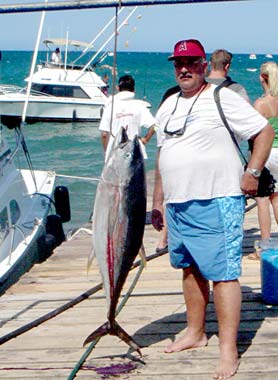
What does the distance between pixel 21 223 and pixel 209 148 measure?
6.89 meters

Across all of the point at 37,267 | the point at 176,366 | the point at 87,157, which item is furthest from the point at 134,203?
the point at 87,157

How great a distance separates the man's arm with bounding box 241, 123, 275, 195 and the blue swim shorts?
9cm

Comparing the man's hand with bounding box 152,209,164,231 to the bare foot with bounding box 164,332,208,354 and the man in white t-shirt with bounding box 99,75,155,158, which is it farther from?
the man in white t-shirt with bounding box 99,75,155,158

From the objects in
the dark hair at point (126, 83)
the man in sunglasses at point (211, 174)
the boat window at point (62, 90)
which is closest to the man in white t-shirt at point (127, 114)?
the dark hair at point (126, 83)

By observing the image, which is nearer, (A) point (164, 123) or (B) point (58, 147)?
(A) point (164, 123)

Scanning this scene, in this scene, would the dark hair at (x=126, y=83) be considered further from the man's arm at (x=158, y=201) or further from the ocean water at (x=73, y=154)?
the ocean water at (x=73, y=154)

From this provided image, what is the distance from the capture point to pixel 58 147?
3081cm

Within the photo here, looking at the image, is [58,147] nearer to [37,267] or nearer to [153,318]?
[37,267]

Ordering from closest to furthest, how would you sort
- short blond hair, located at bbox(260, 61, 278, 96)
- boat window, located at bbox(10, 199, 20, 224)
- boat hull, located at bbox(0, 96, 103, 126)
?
1. short blond hair, located at bbox(260, 61, 278, 96)
2. boat window, located at bbox(10, 199, 20, 224)
3. boat hull, located at bbox(0, 96, 103, 126)

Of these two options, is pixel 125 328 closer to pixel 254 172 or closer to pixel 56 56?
pixel 254 172

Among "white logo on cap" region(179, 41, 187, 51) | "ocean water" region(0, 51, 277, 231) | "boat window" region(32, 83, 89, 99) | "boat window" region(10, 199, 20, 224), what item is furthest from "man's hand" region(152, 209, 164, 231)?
"boat window" region(32, 83, 89, 99)

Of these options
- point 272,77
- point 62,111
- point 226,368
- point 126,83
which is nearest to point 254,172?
point 226,368

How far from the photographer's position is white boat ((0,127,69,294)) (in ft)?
32.7

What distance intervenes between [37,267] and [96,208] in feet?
13.7
